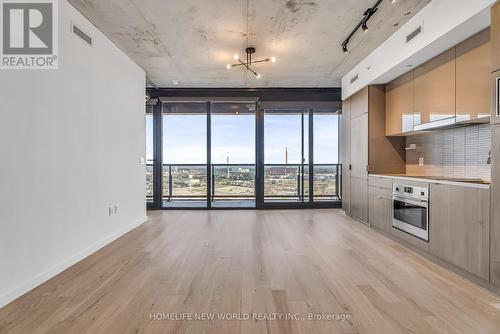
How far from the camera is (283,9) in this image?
3.01m

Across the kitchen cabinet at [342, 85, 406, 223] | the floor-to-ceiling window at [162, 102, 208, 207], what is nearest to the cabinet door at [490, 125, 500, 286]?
the kitchen cabinet at [342, 85, 406, 223]

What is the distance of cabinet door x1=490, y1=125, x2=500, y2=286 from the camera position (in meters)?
2.20

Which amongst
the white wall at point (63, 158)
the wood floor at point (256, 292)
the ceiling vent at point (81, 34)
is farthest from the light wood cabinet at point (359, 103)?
the ceiling vent at point (81, 34)

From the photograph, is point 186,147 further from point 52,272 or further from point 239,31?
point 52,272

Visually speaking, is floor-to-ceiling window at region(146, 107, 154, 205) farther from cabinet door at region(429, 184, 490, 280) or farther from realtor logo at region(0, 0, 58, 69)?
cabinet door at region(429, 184, 490, 280)

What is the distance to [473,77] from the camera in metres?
2.69

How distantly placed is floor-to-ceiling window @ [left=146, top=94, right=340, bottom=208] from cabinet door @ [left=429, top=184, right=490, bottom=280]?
3388 mm

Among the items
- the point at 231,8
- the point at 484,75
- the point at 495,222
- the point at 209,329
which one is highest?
the point at 231,8

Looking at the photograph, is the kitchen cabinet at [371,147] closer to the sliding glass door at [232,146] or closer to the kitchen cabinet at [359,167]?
the kitchen cabinet at [359,167]

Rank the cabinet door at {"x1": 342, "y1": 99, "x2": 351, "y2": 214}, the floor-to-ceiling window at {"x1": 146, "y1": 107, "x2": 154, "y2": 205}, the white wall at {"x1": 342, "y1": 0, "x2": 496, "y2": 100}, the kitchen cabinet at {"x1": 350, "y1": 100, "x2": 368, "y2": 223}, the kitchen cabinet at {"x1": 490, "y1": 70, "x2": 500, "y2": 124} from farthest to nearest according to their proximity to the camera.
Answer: the floor-to-ceiling window at {"x1": 146, "y1": 107, "x2": 154, "y2": 205}, the cabinet door at {"x1": 342, "y1": 99, "x2": 351, "y2": 214}, the kitchen cabinet at {"x1": 350, "y1": 100, "x2": 368, "y2": 223}, the white wall at {"x1": 342, "y1": 0, "x2": 496, "y2": 100}, the kitchen cabinet at {"x1": 490, "y1": 70, "x2": 500, "y2": 124}

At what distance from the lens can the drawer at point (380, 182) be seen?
12.7 ft

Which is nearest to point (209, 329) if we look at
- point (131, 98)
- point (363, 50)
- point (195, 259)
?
point (195, 259)

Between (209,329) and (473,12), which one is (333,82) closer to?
(473,12)

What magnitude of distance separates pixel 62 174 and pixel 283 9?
308cm
